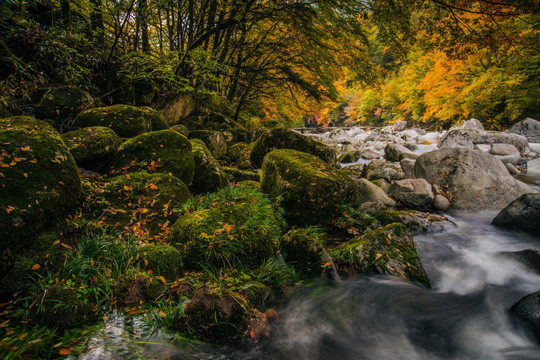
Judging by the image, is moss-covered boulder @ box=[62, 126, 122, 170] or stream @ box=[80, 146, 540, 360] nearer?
stream @ box=[80, 146, 540, 360]

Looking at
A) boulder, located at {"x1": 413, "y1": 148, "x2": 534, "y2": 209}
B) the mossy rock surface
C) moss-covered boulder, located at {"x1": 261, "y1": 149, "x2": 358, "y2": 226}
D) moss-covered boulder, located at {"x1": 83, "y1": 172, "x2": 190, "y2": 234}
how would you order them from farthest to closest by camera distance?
boulder, located at {"x1": 413, "y1": 148, "x2": 534, "y2": 209}
moss-covered boulder, located at {"x1": 261, "y1": 149, "x2": 358, "y2": 226}
moss-covered boulder, located at {"x1": 83, "y1": 172, "x2": 190, "y2": 234}
the mossy rock surface

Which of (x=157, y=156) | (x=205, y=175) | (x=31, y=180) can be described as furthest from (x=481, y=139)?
(x=31, y=180)

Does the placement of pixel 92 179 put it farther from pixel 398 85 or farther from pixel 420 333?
pixel 398 85

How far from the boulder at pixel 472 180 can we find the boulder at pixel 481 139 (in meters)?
7.15

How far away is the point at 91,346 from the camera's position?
174 centimetres

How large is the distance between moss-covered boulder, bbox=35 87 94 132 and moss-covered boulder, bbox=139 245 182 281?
388cm

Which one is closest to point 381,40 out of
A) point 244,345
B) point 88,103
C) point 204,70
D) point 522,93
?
point 204,70

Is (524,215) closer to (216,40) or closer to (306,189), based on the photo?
(306,189)

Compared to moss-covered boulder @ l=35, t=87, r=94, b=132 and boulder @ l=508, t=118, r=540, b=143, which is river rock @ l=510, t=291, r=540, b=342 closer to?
moss-covered boulder @ l=35, t=87, r=94, b=132

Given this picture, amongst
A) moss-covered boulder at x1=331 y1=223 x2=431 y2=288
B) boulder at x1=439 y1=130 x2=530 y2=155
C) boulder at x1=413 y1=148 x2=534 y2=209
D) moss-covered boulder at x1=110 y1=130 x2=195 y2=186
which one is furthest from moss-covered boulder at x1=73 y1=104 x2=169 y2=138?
boulder at x1=439 y1=130 x2=530 y2=155

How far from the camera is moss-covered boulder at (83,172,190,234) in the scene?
10.1 ft

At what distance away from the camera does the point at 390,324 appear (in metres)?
2.58

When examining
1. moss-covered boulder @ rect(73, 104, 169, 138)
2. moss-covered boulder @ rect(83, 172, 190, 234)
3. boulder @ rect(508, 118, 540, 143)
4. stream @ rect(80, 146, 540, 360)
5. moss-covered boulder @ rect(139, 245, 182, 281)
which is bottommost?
stream @ rect(80, 146, 540, 360)

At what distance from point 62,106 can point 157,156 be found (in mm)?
2415
